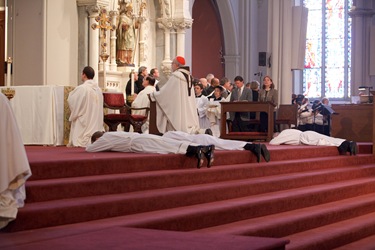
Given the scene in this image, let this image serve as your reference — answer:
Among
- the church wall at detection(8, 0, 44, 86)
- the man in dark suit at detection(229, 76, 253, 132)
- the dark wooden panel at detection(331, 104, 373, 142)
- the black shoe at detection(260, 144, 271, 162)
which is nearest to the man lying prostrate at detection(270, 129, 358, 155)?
A: the man in dark suit at detection(229, 76, 253, 132)

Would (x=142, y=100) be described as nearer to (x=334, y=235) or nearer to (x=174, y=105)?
(x=174, y=105)

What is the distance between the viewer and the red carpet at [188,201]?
648 cm

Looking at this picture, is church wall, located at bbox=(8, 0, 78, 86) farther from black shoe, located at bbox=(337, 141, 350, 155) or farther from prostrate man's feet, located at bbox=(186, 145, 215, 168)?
prostrate man's feet, located at bbox=(186, 145, 215, 168)

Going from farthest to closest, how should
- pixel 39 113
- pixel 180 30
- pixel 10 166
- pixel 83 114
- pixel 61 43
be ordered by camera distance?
pixel 180 30 → pixel 61 43 → pixel 39 113 → pixel 83 114 → pixel 10 166

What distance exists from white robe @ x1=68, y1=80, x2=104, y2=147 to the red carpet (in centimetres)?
273

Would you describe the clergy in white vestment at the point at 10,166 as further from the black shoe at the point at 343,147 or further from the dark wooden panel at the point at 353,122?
the dark wooden panel at the point at 353,122

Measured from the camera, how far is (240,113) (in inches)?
591

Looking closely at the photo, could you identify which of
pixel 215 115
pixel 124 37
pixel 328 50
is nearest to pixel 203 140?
pixel 215 115

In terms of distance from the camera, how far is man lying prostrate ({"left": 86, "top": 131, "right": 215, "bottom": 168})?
9.22 meters

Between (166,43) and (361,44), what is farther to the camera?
(361,44)

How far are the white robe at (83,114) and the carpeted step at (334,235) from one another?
13.9ft

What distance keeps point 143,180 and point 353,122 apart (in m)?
8.71

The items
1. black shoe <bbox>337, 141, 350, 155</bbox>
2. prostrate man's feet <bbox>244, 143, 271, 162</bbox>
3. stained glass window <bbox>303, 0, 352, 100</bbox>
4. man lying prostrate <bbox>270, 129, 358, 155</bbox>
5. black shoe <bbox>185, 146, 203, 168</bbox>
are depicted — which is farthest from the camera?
stained glass window <bbox>303, 0, 352, 100</bbox>

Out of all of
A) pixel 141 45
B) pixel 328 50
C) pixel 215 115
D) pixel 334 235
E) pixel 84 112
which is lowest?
pixel 334 235
